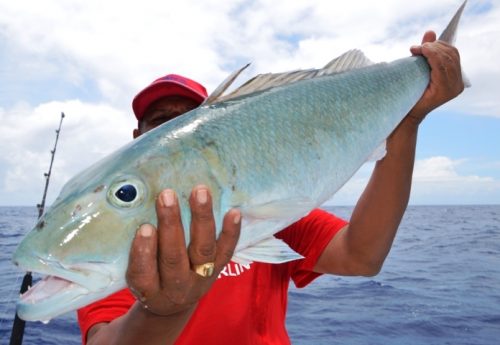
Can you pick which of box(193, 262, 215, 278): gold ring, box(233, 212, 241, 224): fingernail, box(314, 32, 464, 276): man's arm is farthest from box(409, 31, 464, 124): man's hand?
box(193, 262, 215, 278): gold ring

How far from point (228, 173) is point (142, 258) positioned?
45cm

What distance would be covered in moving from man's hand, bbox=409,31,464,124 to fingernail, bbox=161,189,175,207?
1.83m

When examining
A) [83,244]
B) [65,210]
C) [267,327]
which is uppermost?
[65,210]

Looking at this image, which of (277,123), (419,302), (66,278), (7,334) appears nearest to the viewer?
(66,278)

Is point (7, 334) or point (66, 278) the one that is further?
point (7, 334)

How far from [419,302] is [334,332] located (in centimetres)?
307

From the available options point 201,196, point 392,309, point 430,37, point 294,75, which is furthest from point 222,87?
point 392,309

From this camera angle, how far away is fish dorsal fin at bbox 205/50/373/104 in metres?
1.98

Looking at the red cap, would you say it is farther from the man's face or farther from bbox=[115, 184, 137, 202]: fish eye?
bbox=[115, 184, 137, 202]: fish eye

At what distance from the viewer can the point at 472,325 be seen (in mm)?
8109

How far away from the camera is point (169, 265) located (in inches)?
64.9

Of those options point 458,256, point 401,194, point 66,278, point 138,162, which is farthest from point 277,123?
point 458,256

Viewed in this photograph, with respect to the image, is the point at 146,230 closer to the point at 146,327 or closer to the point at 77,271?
the point at 77,271

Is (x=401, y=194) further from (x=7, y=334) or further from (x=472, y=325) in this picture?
(x=7, y=334)
